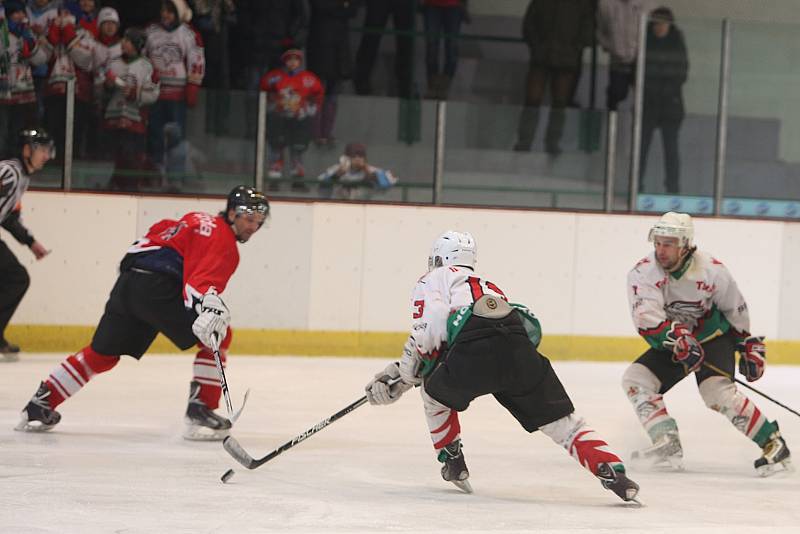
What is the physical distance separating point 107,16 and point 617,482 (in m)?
5.41

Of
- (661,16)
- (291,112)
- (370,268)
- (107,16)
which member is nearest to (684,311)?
(370,268)

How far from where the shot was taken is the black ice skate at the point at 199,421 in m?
5.41

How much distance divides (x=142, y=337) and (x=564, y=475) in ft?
5.83

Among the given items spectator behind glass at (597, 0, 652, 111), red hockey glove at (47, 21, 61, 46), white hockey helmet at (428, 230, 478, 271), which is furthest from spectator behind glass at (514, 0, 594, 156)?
white hockey helmet at (428, 230, 478, 271)

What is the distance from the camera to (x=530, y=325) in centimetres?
446

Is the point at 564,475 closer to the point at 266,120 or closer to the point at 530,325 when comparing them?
the point at 530,325

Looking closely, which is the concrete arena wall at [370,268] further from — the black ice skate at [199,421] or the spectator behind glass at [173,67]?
the black ice skate at [199,421]

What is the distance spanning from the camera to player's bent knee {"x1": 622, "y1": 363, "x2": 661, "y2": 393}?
532 centimetres

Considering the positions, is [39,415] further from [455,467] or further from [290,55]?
[290,55]

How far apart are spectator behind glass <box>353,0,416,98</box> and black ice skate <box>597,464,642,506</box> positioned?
16.3ft

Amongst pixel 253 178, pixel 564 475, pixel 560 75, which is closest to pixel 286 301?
pixel 253 178

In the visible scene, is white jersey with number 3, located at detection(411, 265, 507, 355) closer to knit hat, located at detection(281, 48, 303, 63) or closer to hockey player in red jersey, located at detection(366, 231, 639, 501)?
hockey player in red jersey, located at detection(366, 231, 639, 501)

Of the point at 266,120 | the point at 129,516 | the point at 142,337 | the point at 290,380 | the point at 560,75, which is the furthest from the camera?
the point at 560,75

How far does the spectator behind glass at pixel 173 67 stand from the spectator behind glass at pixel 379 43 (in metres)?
1.07
